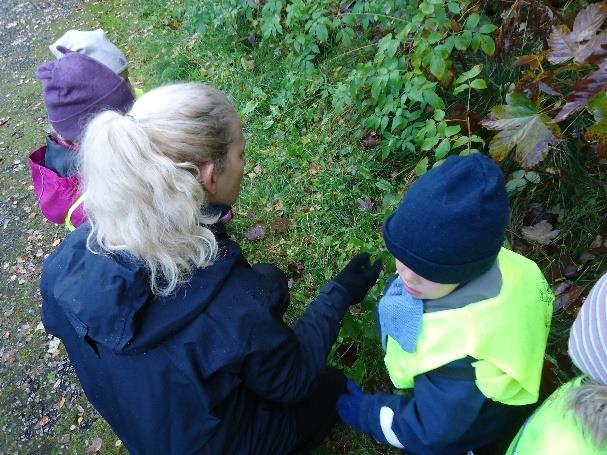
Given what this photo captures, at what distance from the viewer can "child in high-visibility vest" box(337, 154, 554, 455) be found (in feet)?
4.22

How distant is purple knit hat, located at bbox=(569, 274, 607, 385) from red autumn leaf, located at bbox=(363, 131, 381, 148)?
2611mm

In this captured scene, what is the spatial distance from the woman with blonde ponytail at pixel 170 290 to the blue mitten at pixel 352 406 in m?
0.36

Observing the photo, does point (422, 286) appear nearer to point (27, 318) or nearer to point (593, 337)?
point (593, 337)

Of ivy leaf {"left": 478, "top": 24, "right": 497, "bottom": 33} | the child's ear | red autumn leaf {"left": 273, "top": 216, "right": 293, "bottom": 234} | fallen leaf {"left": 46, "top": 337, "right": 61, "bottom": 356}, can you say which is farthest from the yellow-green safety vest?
fallen leaf {"left": 46, "top": 337, "right": 61, "bottom": 356}

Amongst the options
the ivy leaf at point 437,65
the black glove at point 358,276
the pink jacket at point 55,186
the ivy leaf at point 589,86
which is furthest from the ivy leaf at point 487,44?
the pink jacket at point 55,186

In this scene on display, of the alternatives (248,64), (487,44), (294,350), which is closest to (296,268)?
(294,350)

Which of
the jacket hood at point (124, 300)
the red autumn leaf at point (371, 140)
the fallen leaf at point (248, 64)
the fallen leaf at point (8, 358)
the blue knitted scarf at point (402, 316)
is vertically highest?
the jacket hood at point (124, 300)

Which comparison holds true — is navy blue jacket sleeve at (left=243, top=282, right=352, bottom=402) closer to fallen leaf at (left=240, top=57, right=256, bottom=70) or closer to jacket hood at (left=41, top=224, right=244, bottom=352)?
jacket hood at (left=41, top=224, right=244, bottom=352)

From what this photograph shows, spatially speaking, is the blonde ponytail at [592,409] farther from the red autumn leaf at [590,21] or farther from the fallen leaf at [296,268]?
the fallen leaf at [296,268]

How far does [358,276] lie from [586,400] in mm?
1211

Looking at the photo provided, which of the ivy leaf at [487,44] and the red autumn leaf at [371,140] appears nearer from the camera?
the ivy leaf at [487,44]

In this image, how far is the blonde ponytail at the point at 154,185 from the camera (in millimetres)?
1485

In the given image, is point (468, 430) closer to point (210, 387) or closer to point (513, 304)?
point (513, 304)

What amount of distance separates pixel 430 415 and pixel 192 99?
1.35 m
